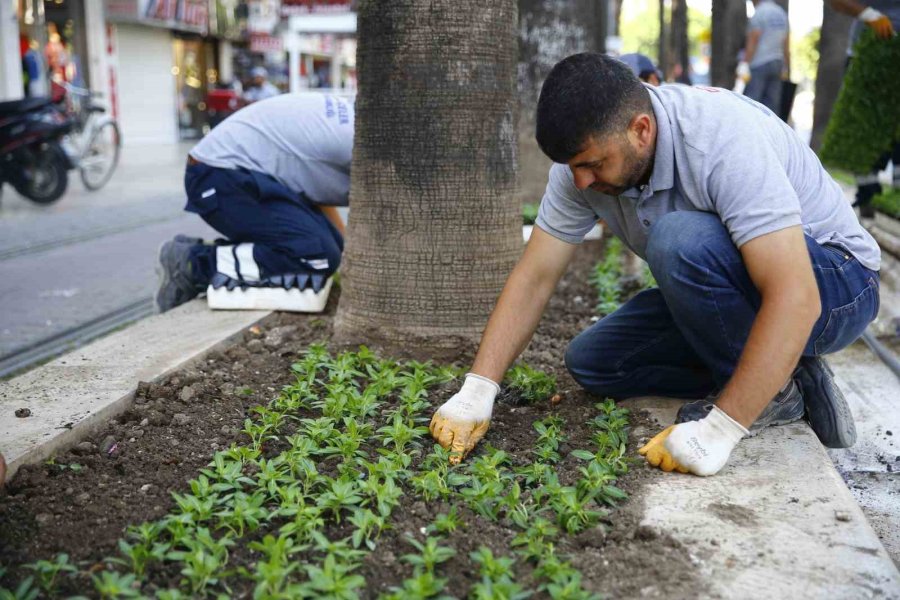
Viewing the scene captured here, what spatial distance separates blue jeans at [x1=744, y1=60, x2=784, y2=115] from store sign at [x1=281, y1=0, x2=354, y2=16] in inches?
799

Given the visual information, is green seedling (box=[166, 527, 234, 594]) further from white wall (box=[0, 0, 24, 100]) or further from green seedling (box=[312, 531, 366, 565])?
white wall (box=[0, 0, 24, 100])

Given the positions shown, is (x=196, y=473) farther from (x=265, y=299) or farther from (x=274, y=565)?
(x=265, y=299)

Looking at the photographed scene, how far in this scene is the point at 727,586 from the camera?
2.05 metres

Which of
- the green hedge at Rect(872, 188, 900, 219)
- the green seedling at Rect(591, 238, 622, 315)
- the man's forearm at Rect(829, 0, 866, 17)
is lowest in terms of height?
the green seedling at Rect(591, 238, 622, 315)

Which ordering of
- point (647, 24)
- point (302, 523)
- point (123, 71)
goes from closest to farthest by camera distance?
point (302, 523) → point (123, 71) → point (647, 24)

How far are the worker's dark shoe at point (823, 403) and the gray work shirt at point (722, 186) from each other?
1.17 feet

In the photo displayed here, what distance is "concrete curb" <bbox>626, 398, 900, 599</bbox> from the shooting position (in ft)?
6.70

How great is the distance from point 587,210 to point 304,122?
221 cm

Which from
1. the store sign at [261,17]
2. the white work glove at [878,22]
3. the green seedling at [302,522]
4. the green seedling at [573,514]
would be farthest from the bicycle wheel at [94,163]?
the store sign at [261,17]

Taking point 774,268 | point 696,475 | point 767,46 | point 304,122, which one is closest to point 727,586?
point 696,475

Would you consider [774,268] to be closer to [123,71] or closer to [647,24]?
[123,71]

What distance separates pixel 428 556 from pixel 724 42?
37.3ft

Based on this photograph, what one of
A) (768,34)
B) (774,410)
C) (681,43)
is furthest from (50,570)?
(681,43)

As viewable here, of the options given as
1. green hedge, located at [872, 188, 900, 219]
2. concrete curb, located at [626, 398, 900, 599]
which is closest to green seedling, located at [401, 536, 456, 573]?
concrete curb, located at [626, 398, 900, 599]
